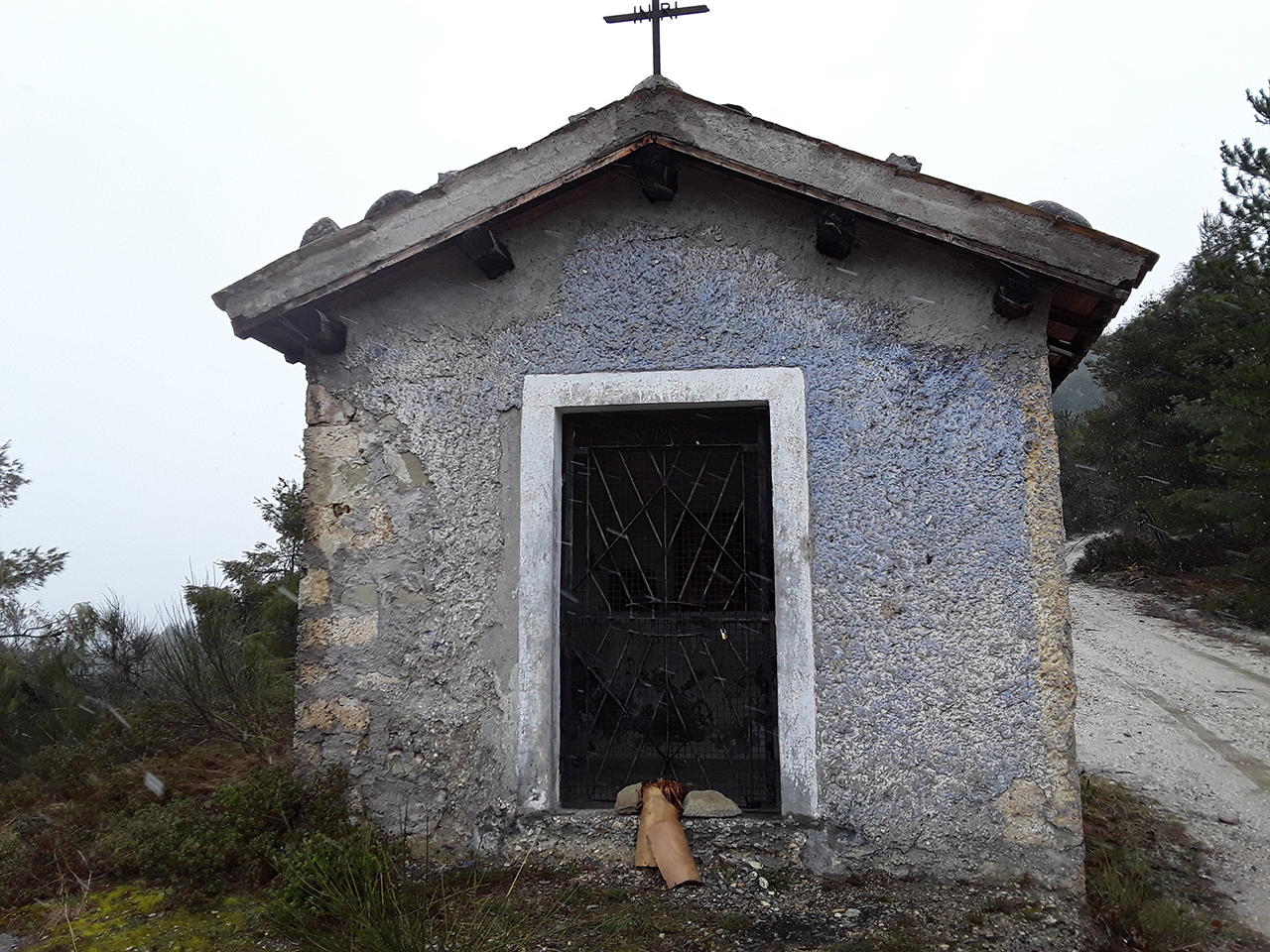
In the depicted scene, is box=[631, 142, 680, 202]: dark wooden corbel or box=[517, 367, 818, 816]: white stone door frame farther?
box=[631, 142, 680, 202]: dark wooden corbel

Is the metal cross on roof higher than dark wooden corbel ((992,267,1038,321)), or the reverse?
the metal cross on roof

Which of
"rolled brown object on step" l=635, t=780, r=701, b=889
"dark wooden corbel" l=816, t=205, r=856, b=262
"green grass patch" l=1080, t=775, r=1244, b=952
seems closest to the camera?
"green grass patch" l=1080, t=775, r=1244, b=952

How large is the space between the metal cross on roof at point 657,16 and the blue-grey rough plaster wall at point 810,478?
3.43 feet

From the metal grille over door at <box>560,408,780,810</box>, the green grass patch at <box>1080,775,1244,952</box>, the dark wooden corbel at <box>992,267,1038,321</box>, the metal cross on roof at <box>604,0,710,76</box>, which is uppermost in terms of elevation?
the metal cross on roof at <box>604,0,710,76</box>

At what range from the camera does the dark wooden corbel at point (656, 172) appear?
11.7 feet

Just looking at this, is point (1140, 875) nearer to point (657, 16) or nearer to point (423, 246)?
point (423, 246)

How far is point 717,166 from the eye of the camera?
3545 millimetres

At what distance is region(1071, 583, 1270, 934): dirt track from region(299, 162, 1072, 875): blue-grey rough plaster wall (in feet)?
5.46

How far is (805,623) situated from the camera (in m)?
3.40

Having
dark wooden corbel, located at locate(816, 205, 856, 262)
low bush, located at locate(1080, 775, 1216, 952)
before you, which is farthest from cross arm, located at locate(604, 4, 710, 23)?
low bush, located at locate(1080, 775, 1216, 952)

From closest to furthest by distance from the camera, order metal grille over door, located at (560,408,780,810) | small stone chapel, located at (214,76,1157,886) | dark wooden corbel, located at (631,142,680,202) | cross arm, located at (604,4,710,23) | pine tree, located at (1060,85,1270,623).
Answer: small stone chapel, located at (214,76,1157,886) → dark wooden corbel, located at (631,142,680,202) → metal grille over door, located at (560,408,780,810) → cross arm, located at (604,4,710,23) → pine tree, located at (1060,85,1270,623)

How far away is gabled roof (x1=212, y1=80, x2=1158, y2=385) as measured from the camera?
3.31m

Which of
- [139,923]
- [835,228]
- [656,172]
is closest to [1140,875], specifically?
[835,228]

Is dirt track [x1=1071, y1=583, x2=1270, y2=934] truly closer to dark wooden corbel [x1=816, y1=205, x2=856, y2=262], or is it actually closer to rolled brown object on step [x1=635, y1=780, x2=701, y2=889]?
rolled brown object on step [x1=635, y1=780, x2=701, y2=889]
